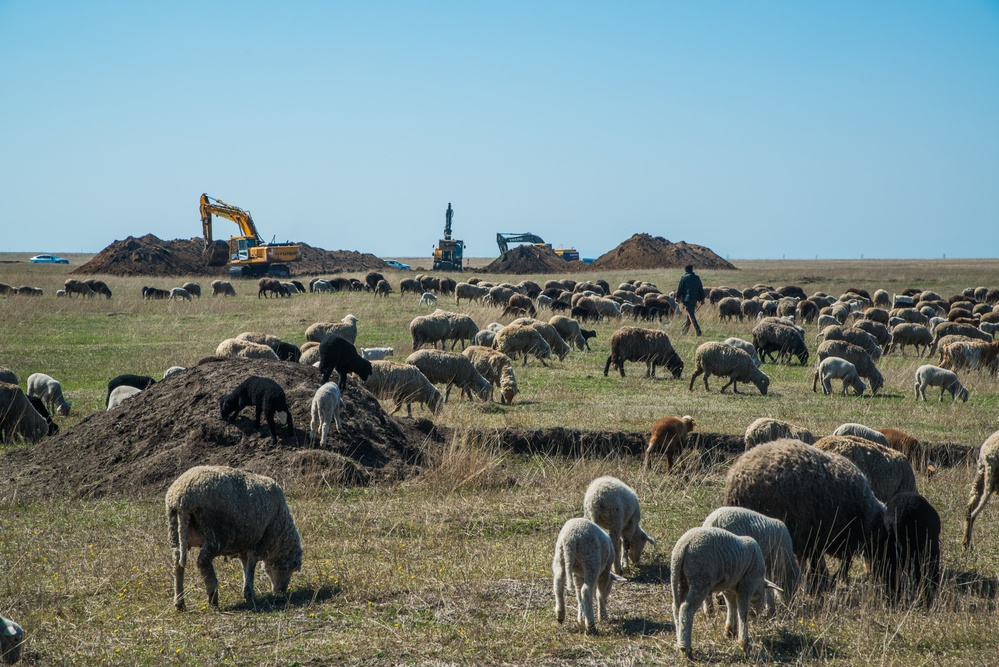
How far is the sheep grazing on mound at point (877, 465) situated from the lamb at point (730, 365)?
10.3m

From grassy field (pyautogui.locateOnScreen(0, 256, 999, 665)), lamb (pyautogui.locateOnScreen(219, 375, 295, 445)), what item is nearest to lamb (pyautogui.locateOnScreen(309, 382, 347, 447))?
lamb (pyautogui.locateOnScreen(219, 375, 295, 445))

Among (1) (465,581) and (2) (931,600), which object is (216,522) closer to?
(1) (465,581)

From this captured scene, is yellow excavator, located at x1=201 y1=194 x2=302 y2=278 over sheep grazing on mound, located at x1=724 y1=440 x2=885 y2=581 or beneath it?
over

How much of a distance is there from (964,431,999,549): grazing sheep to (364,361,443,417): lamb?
29.0 ft

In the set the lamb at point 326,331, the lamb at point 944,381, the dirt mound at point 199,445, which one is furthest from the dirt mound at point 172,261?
the dirt mound at point 199,445

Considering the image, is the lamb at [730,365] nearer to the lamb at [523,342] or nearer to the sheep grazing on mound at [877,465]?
the lamb at [523,342]

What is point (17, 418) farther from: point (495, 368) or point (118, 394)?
point (495, 368)

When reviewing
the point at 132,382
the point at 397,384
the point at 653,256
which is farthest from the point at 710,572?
the point at 653,256

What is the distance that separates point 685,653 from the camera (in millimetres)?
5949

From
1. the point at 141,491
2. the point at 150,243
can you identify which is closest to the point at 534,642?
the point at 141,491

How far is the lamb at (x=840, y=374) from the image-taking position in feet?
63.5

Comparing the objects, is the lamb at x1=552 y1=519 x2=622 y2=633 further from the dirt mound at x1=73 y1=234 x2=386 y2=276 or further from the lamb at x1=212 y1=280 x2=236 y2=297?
the dirt mound at x1=73 y1=234 x2=386 y2=276

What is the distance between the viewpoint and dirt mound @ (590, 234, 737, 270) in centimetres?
7500

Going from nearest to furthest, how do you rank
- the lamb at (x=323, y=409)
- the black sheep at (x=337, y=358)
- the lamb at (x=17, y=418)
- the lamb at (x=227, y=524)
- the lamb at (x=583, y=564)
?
the lamb at (x=583, y=564), the lamb at (x=227, y=524), the lamb at (x=323, y=409), the black sheep at (x=337, y=358), the lamb at (x=17, y=418)
